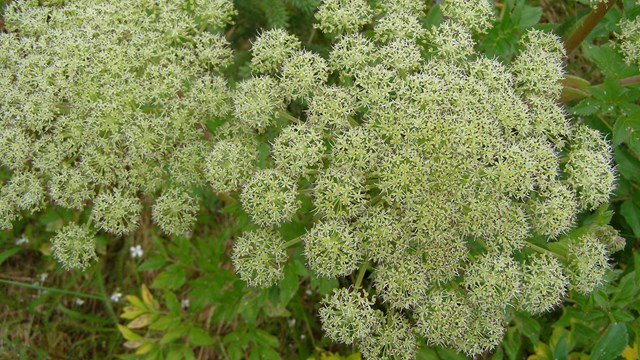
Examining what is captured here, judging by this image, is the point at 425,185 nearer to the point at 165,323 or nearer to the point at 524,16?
the point at 524,16

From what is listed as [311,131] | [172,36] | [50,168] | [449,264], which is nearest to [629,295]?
[449,264]

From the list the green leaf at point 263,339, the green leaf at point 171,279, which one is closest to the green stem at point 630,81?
the green leaf at point 263,339

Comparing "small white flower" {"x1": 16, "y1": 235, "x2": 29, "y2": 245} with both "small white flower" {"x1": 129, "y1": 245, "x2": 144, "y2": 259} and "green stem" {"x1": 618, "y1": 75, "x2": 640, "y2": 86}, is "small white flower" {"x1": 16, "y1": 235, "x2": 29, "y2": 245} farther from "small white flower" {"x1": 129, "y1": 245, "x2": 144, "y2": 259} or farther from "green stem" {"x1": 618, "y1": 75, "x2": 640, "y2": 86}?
"green stem" {"x1": 618, "y1": 75, "x2": 640, "y2": 86}

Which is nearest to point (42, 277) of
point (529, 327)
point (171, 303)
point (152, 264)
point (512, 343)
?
point (152, 264)

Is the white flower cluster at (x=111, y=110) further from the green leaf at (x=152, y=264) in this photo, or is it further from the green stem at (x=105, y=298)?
the green stem at (x=105, y=298)

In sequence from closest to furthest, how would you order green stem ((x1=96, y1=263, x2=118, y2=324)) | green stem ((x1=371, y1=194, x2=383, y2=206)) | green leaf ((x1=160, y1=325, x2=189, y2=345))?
green stem ((x1=371, y1=194, x2=383, y2=206)) → green leaf ((x1=160, y1=325, x2=189, y2=345)) → green stem ((x1=96, y1=263, x2=118, y2=324))

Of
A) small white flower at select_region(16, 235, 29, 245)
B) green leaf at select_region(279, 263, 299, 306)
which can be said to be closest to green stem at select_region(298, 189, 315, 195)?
green leaf at select_region(279, 263, 299, 306)
